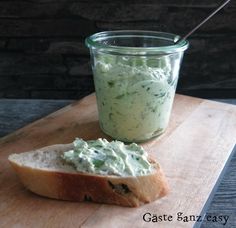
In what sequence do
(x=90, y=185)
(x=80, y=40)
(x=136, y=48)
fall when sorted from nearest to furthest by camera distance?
1. (x=90, y=185)
2. (x=136, y=48)
3. (x=80, y=40)

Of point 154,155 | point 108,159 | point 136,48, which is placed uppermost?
point 136,48

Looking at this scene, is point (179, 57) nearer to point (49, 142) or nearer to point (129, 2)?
point (49, 142)

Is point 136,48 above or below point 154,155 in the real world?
above

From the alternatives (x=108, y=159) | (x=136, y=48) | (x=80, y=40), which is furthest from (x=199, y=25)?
(x=80, y=40)

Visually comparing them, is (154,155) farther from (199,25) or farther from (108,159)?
(199,25)

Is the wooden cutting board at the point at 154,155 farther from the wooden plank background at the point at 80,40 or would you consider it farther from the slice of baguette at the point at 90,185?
the wooden plank background at the point at 80,40
